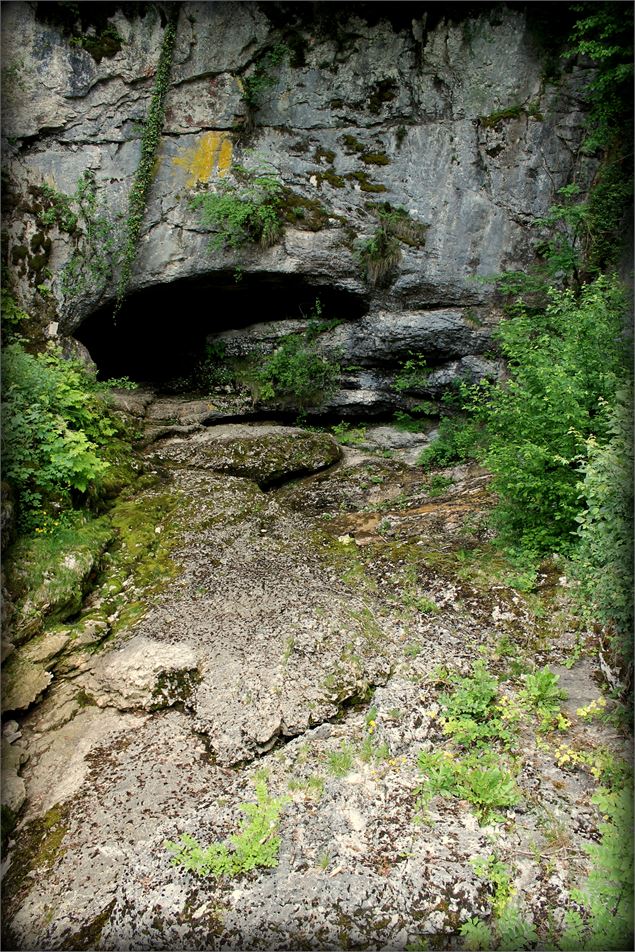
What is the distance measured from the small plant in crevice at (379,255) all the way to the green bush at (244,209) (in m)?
1.90

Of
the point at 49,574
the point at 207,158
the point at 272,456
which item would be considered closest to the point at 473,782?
the point at 49,574

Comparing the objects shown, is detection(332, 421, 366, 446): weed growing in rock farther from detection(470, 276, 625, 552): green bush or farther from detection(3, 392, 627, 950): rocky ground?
detection(470, 276, 625, 552): green bush

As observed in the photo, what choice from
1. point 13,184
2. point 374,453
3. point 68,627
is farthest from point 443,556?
point 13,184

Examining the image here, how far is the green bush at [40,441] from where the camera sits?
19.4 feet

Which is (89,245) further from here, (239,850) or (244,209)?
(239,850)

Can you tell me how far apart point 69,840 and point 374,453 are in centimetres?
838

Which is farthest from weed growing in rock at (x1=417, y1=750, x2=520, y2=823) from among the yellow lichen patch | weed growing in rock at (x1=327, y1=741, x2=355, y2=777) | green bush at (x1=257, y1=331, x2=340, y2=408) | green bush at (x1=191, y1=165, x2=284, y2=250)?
the yellow lichen patch

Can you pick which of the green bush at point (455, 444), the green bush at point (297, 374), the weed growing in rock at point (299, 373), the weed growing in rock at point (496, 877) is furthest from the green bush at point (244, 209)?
the weed growing in rock at point (496, 877)

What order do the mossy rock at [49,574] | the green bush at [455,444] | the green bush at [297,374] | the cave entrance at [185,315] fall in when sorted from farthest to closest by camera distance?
1. the green bush at [297,374]
2. the cave entrance at [185,315]
3. the green bush at [455,444]
4. the mossy rock at [49,574]

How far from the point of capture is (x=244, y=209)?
10.8 m

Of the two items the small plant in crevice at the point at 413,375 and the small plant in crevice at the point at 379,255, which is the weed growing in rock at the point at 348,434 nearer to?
the small plant in crevice at the point at 413,375

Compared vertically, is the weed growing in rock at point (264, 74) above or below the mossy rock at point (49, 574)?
above

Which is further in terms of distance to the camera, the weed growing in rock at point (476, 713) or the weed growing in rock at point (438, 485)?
the weed growing in rock at point (438, 485)

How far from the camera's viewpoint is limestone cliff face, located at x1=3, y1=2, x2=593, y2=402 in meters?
9.93
